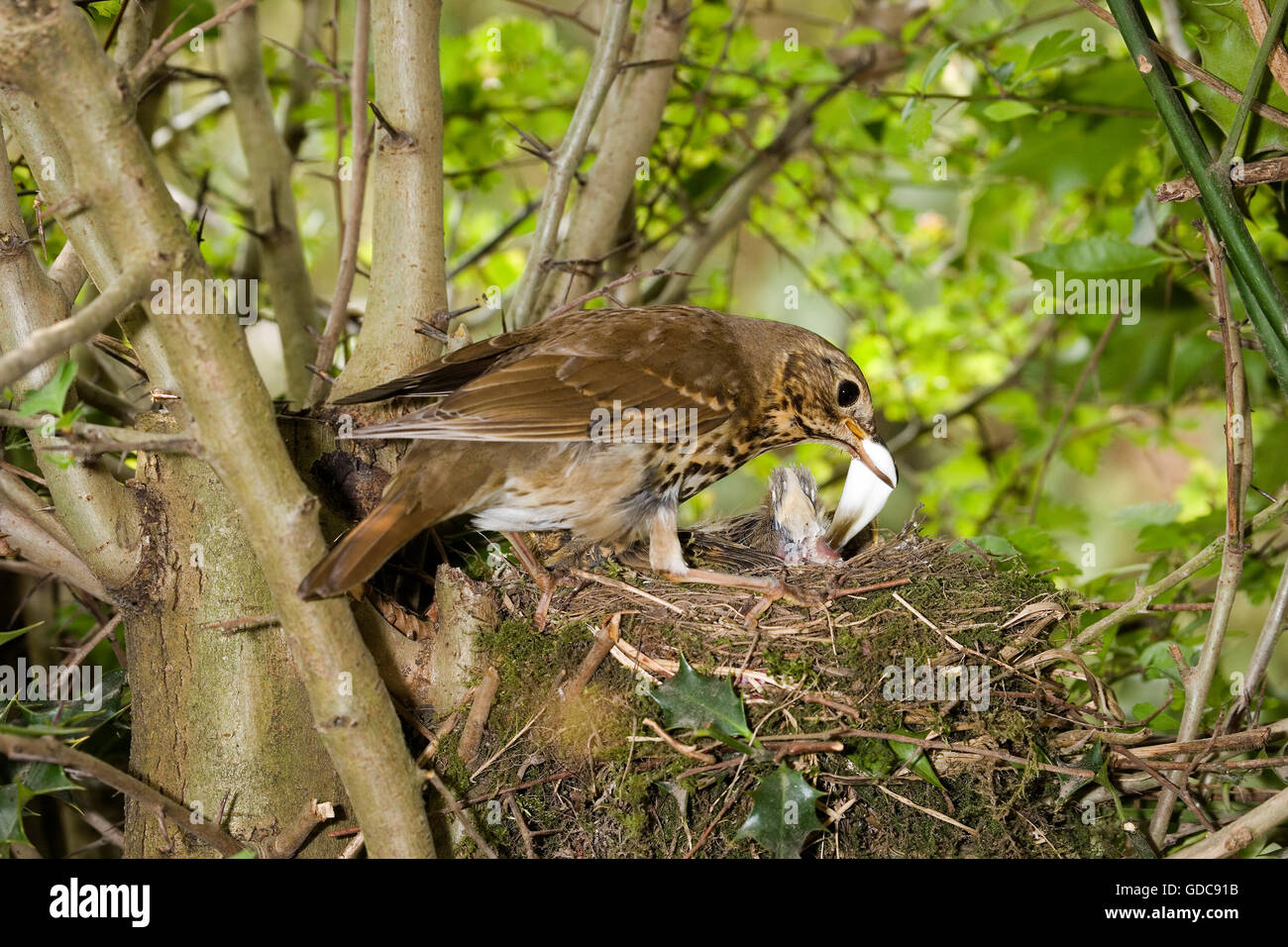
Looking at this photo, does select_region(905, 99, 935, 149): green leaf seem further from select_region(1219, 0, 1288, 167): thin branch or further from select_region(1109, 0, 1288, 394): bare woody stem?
select_region(1219, 0, 1288, 167): thin branch

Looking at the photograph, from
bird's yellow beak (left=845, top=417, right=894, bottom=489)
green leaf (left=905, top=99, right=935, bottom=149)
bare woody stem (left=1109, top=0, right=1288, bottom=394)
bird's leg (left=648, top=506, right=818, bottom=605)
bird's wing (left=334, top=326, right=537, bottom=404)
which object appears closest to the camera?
bare woody stem (left=1109, top=0, right=1288, bottom=394)

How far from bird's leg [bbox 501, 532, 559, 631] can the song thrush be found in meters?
0.98

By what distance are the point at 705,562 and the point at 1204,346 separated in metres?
1.71

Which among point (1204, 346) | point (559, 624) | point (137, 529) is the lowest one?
point (559, 624)

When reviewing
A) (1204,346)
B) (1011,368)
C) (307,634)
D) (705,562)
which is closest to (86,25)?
(307,634)

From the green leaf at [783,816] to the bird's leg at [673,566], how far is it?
2.14 ft

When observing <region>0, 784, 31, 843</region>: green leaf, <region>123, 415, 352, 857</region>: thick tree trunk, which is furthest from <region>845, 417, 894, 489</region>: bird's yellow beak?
<region>0, 784, 31, 843</region>: green leaf

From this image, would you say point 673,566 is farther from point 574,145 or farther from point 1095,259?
point 1095,259

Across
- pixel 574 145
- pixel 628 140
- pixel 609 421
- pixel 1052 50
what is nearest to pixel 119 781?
pixel 609 421

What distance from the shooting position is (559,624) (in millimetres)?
2410

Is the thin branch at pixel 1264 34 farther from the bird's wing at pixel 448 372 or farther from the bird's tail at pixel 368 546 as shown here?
the bird's tail at pixel 368 546

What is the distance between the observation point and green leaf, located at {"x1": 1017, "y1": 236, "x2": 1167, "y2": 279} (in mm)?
2865

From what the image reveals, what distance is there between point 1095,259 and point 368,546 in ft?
6.66
